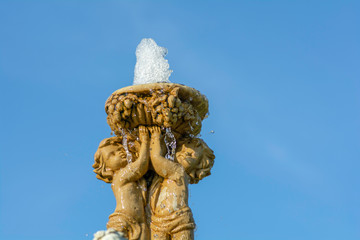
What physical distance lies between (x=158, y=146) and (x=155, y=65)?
128 centimetres

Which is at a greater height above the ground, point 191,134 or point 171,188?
point 191,134

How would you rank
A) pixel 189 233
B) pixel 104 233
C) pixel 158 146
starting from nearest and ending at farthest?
1. pixel 104 233
2. pixel 189 233
3. pixel 158 146

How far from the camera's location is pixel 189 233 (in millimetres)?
7293

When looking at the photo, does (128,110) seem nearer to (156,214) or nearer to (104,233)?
(156,214)

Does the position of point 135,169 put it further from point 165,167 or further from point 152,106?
point 152,106

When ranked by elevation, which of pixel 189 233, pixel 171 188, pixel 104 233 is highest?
pixel 171 188

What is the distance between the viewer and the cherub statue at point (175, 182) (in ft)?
24.1

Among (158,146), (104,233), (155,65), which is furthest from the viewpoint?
(155,65)

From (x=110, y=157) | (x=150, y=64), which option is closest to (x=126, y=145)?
(x=110, y=157)

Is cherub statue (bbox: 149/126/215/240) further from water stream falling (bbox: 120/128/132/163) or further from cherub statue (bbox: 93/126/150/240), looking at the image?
water stream falling (bbox: 120/128/132/163)

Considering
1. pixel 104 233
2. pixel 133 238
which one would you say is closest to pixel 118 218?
pixel 133 238

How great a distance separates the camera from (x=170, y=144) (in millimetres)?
7926

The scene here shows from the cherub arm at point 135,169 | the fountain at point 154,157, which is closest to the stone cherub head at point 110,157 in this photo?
the fountain at point 154,157

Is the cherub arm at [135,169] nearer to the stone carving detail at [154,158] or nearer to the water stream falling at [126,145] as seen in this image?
the stone carving detail at [154,158]
